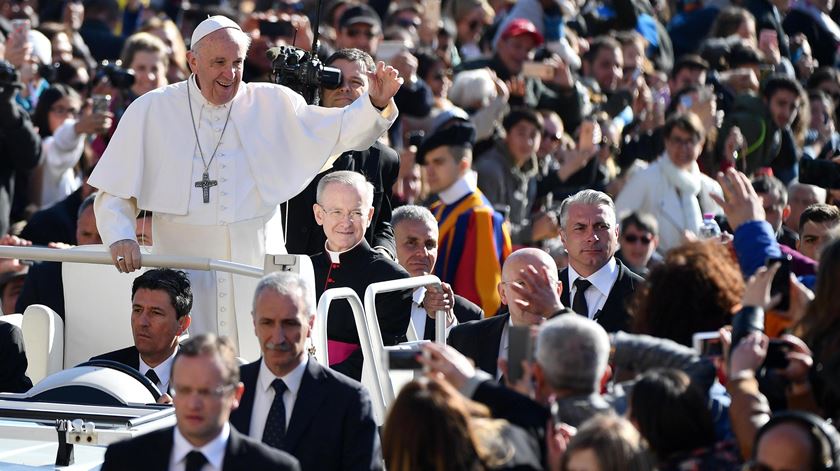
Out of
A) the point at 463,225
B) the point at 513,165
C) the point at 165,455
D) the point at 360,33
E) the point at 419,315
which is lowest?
the point at 165,455

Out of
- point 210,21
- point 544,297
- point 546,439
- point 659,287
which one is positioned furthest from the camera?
point 210,21

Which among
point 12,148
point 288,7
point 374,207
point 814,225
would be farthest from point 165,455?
point 288,7

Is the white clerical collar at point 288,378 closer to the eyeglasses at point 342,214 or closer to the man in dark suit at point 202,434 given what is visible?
the man in dark suit at point 202,434

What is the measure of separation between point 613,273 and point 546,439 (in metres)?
2.75

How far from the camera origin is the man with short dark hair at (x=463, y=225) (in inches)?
397

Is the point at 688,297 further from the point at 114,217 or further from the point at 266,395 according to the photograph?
the point at 114,217

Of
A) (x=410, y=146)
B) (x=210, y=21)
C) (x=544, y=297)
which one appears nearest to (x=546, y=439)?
(x=544, y=297)

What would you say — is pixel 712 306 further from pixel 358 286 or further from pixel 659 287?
pixel 358 286

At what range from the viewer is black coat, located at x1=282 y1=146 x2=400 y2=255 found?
8.67m

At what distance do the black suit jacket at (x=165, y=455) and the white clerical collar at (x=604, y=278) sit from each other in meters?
2.79

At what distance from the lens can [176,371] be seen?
202 inches

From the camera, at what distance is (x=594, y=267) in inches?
304

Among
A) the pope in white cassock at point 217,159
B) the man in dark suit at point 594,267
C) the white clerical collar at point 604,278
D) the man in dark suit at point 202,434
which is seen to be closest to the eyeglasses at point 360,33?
the pope in white cassock at point 217,159

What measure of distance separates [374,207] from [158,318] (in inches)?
68.6
